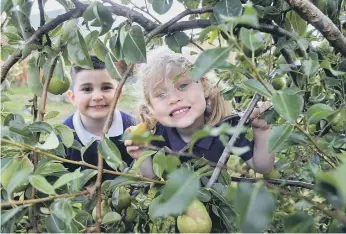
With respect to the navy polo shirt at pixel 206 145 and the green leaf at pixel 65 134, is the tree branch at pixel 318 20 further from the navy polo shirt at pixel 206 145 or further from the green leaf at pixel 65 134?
the navy polo shirt at pixel 206 145

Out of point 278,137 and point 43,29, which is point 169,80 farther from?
point 278,137

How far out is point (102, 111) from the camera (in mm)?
1793

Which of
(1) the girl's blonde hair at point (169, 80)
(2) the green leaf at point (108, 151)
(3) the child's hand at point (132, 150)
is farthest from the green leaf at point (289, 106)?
(1) the girl's blonde hair at point (169, 80)

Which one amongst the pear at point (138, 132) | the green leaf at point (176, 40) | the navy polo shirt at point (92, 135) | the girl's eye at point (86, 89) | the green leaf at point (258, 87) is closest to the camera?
the pear at point (138, 132)

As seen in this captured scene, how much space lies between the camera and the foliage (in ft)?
1.59

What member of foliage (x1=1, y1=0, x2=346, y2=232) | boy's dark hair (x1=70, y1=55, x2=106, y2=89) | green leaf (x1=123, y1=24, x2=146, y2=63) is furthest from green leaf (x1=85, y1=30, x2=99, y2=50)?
boy's dark hair (x1=70, y1=55, x2=106, y2=89)

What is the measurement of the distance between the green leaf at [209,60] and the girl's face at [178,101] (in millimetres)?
808

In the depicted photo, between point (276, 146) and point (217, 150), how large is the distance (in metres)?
0.87

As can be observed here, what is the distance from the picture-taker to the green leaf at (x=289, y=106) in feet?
1.74

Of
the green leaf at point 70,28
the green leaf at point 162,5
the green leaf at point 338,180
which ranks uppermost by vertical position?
the green leaf at point 162,5

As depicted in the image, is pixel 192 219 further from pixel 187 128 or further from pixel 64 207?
pixel 187 128

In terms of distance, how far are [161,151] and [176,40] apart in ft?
0.94

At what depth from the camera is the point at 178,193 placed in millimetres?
405

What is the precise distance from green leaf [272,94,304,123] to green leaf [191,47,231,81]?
10 cm
